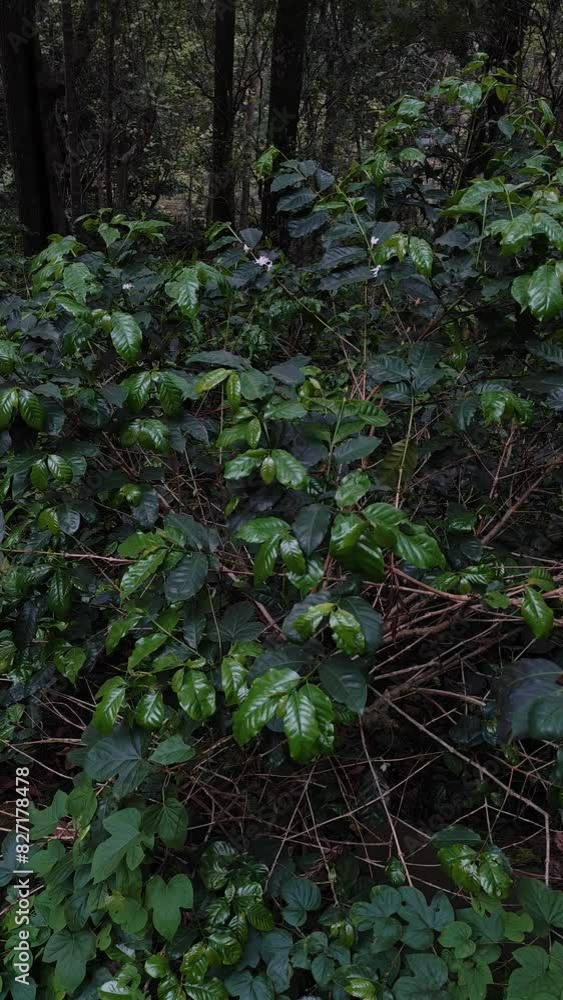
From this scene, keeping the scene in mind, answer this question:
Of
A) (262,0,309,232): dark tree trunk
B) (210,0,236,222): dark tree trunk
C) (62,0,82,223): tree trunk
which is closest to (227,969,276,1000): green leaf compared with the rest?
(262,0,309,232): dark tree trunk

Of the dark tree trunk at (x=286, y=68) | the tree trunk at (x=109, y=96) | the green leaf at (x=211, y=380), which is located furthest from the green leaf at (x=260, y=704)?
the tree trunk at (x=109, y=96)

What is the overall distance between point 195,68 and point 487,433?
31.5ft

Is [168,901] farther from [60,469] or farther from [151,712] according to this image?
[60,469]

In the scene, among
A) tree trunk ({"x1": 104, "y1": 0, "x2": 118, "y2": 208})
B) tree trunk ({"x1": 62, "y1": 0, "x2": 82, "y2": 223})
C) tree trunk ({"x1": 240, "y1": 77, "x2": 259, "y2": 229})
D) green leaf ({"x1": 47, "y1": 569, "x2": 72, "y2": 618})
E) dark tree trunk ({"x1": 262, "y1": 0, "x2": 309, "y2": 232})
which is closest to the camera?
green leaf ({"x1": 47, "y1": 569, "x2": 72, "y2": 618})

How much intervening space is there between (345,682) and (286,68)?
653 cm

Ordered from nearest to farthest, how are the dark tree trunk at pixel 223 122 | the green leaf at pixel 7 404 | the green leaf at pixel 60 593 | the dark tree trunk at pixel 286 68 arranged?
1. the green leaf at pixel 7 404
2. the green leaf at pixel 60 593
3. the dark tree trunk at pixel 286 68
4. the dark tree trunk at pixel 223 122

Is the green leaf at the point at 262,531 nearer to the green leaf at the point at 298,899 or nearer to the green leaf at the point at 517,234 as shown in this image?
the green leaf at the point at 517,234

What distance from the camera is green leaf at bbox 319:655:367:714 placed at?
105cm

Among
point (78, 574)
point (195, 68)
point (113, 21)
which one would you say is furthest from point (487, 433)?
point (195, 68)

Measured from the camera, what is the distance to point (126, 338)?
1.47 meters

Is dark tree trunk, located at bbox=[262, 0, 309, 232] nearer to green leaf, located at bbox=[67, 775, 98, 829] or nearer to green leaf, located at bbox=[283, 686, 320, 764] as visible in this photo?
green leaf, located at bbox=[67, 775, 98, 829]

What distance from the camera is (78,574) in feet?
5.62

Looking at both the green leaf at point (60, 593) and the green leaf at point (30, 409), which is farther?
the green leaf at point (60, 593)

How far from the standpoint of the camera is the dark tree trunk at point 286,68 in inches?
237
